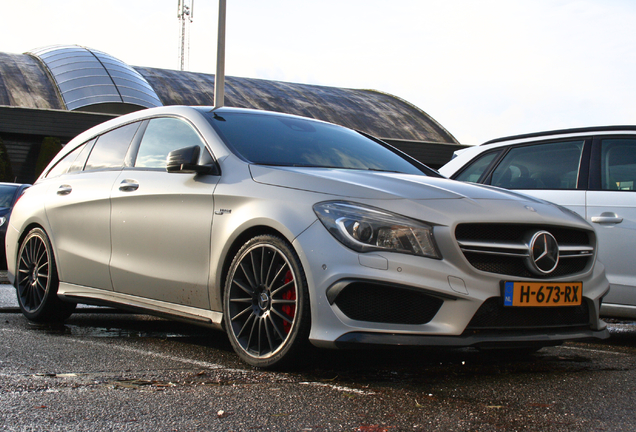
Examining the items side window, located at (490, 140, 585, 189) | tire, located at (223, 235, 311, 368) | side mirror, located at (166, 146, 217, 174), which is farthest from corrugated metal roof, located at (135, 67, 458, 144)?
tire, located at (223, 235, 311, 368)

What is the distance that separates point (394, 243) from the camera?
3.50 m

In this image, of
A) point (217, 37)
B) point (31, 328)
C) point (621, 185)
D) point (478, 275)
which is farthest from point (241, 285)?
point (217, 37)

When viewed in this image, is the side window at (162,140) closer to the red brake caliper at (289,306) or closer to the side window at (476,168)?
the red brake caliper at (289,306)

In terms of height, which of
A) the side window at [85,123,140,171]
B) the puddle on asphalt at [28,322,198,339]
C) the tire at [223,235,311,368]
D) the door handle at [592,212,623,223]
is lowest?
the puddle on asphalt at [28,322,198,339]

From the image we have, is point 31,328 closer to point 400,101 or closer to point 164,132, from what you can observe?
point 164,132

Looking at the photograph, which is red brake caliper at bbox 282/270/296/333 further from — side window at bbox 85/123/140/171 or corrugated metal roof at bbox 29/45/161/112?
corrugated metal roof at bbox 29/45/161/112

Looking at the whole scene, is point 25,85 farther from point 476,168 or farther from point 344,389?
point 344,389

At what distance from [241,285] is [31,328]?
7.81ft

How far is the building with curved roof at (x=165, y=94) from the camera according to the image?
3966 centimetres

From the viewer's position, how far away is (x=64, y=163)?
623 centimetres

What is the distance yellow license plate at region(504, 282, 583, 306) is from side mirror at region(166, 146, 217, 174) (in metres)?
1.89

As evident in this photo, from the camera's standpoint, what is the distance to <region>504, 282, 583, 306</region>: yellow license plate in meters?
3.57

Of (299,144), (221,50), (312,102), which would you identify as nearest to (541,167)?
(299,144)

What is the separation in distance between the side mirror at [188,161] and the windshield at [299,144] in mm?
206
